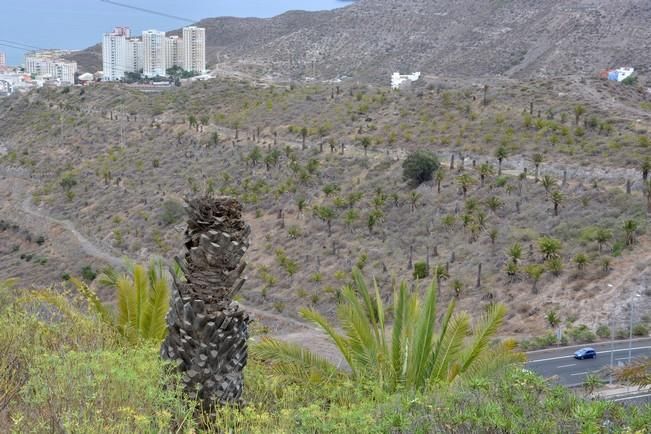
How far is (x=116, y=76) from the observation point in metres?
98.1

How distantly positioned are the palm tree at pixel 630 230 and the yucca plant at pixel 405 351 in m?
16.5

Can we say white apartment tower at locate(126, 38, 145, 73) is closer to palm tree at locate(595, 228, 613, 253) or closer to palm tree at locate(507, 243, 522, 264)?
palm tree at locate(507, 243, 522, 264)

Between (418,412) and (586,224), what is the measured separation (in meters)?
21.8

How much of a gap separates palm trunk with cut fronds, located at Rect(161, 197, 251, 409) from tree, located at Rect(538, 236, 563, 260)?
61.1ft

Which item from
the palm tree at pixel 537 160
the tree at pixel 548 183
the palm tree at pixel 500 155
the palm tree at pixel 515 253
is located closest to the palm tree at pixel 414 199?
the palm tree at pixel 500 155

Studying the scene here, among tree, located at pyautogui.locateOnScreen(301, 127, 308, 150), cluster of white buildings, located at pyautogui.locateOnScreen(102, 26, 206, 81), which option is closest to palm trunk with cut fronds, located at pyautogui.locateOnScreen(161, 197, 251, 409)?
tree, located at pyautogui.locateOnScreen(301, 127, 308, 150)

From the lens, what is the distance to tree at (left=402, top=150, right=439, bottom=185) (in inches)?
1298

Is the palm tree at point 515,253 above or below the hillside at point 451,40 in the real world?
below

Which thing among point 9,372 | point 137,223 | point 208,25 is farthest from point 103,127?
point 208,25

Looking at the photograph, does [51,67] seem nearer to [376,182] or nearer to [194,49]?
[194,49]

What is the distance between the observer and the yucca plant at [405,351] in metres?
8.80

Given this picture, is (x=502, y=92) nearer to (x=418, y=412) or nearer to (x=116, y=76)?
(x=418, y=412)

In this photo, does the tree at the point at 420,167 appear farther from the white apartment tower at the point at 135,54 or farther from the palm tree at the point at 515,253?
the white apartment tower at the point at 135,54

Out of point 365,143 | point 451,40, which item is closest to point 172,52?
point 451,40
